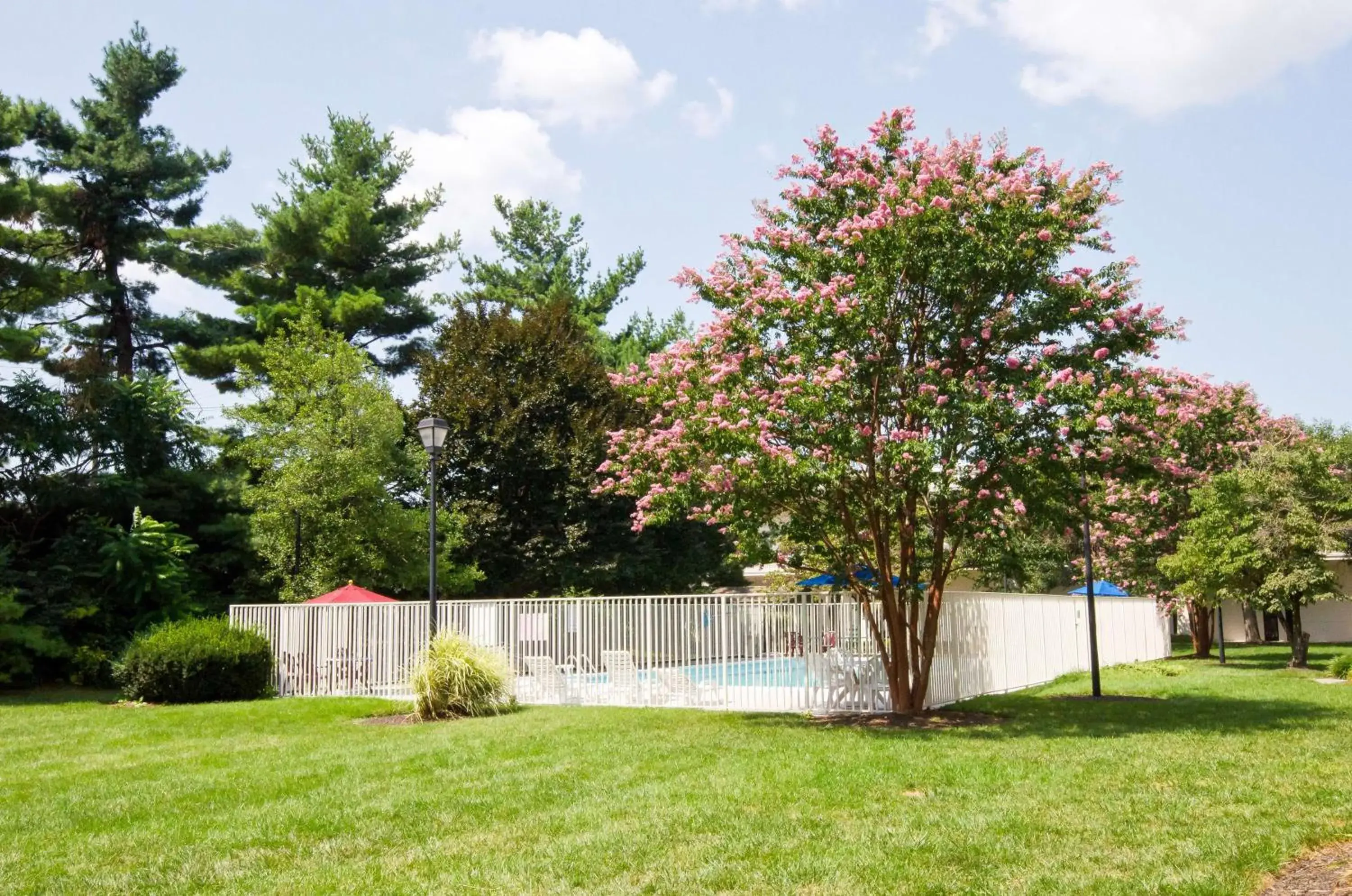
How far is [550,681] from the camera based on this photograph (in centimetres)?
1678

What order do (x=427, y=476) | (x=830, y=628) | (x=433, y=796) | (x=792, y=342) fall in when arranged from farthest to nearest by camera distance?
(x=427, y=476)
(x=830, y=628)
(x=792, y=342)
(x=433, y=796)

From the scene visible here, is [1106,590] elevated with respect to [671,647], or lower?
elevated

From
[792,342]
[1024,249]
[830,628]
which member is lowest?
[830,628]

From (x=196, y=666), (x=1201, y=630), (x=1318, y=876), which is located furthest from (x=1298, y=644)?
(x=196, y=666)

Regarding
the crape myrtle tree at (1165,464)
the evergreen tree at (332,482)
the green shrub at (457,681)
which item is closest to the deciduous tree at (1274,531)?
the crape myrtle tree at (1165,464)

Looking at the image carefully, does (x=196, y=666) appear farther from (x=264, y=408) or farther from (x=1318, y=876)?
(x=1318, y=876)

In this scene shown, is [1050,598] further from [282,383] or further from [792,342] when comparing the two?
[282,383]

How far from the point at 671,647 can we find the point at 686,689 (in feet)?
2.06

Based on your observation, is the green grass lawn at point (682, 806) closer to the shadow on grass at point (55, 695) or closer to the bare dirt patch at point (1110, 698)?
the bare dirt patch at point (1110, 698)

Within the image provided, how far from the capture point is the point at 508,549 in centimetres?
3084

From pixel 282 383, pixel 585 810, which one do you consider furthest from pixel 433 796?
pixel 282 383

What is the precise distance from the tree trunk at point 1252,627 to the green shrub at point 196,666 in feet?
116

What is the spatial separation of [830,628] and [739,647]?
1372 mm

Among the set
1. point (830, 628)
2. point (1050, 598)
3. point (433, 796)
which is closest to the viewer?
point (433, 796)
